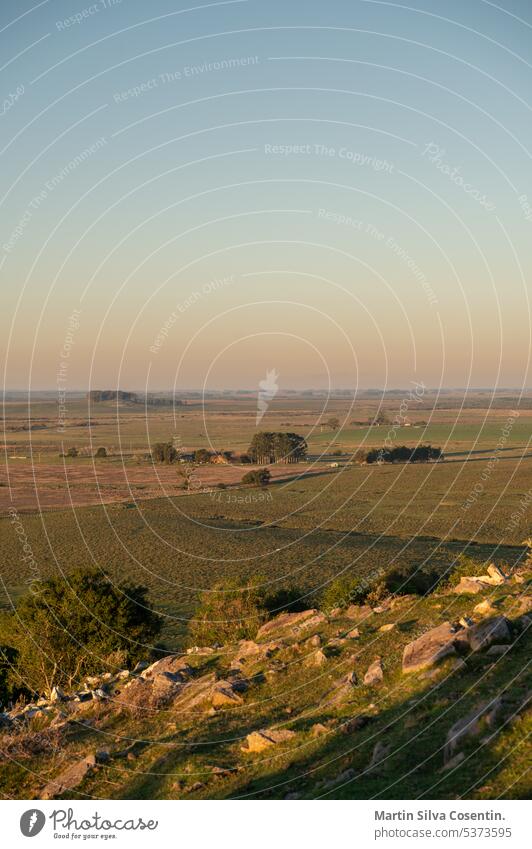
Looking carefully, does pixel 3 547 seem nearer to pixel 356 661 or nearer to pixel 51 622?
pixel 51 622

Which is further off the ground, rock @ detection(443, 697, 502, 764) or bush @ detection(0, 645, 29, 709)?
rock @ detection(443, 697, 502, 764)

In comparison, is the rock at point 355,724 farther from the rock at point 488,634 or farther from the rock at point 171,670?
the rock at point 171,670

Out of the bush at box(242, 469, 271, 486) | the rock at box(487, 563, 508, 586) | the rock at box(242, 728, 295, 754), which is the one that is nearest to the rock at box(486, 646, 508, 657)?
the rock at box(242, 728, 295, 754)

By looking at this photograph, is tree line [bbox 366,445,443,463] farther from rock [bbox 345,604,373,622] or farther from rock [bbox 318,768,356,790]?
rock [bbox 318,768,356,790]

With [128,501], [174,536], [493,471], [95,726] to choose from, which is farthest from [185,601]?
[493,471]

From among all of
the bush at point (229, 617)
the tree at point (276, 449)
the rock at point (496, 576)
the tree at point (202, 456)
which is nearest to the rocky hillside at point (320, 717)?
the rock at point (496, 576)

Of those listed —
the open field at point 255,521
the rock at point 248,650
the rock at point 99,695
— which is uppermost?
the rock at point 248,650
